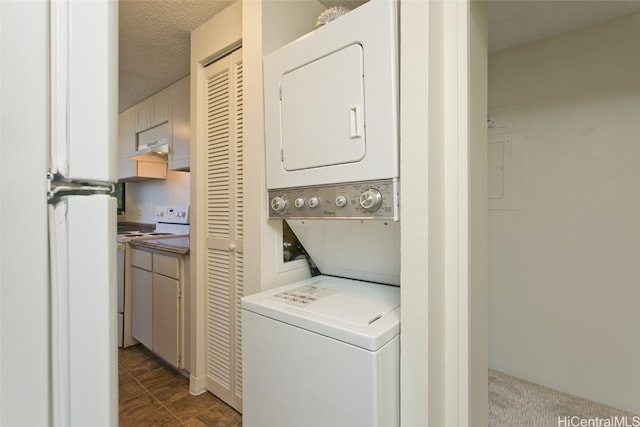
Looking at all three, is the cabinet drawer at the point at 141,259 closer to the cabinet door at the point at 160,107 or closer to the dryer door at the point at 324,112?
the cabinet door at the point at 160,107

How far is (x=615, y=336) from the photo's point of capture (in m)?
1.93

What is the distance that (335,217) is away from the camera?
1291 mm

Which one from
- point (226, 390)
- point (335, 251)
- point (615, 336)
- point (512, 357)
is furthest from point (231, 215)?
point (615, 336)

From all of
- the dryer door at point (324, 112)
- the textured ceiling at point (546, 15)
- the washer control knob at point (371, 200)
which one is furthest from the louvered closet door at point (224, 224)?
the textured ceiling at point (546, 15)

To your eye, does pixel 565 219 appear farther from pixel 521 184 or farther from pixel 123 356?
pixel 123 356

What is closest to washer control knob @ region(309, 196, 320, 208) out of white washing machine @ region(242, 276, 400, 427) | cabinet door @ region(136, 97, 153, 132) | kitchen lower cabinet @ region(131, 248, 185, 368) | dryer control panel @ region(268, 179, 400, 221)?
dryer control panel @ region(268, 179, 400, 221)

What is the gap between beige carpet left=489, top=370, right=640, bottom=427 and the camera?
6.10 feet

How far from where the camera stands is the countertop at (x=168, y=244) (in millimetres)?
2332

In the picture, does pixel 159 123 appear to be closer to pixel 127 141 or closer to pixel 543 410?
pixel 127 141

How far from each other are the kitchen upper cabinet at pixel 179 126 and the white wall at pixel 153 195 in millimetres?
638

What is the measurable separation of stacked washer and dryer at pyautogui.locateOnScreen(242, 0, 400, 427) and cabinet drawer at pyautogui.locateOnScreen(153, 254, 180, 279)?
1.26 m

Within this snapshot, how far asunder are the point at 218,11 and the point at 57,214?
2.08m

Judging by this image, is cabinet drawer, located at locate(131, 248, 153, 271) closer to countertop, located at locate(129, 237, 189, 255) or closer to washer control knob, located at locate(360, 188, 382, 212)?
countertop, located at locate(129, 237, 189, 255)

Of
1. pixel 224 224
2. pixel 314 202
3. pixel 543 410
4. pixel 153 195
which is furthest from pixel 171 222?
pixel 543 410
